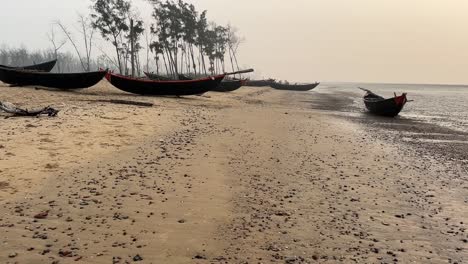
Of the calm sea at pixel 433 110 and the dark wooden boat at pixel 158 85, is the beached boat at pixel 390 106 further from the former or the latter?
the dark wooden boat at pixel 158 85

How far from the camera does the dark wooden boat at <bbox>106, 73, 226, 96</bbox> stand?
25.2 metres

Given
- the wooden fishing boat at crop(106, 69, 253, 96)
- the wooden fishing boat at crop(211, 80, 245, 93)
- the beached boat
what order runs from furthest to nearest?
1. the wooden fishing boat at crop(211, 80, 245, 93)
2. the wooden fishing boat at crop(106, 69, 253, 96)
3. the beached boat

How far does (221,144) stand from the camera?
1152 cm

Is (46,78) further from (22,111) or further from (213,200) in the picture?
(213,200)

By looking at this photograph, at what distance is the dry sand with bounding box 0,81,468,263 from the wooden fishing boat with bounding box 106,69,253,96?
1299 cm

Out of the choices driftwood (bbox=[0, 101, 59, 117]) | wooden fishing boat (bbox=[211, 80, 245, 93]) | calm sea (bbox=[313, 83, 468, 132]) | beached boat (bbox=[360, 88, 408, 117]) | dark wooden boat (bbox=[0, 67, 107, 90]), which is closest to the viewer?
driftwood (bbox=[0, 101, 59, 117])

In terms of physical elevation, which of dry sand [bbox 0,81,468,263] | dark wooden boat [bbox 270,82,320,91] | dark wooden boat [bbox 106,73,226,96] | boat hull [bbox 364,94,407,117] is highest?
dark wooden boat [bbox 270,82,320,91]

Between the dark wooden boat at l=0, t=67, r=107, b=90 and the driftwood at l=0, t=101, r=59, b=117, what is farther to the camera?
the dark wooden boat at l=0, t=67, r=107, b=90

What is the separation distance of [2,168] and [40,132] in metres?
3.24

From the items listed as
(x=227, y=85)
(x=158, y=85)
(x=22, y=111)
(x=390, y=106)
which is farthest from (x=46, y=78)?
(x=390, y=106)

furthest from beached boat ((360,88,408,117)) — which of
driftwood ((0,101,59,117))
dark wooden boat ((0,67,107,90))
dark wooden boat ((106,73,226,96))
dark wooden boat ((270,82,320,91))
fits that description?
dark wooden boat ((270,82,320,91))

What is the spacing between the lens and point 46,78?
2283cm

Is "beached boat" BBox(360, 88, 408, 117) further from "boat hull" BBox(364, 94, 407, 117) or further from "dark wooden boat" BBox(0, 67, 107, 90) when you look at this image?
"dark wooden boat" BBox(0, 67, 107, 90)

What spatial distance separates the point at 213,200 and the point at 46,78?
20227mm
